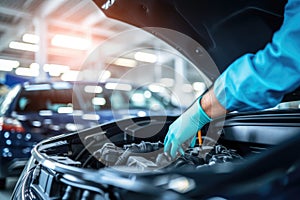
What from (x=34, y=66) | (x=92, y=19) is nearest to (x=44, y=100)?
(x=92, y=19)

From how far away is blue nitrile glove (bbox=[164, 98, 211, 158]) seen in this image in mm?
1086

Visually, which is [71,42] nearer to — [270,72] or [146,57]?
[146,57]

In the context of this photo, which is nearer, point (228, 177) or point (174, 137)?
point (228, 177)

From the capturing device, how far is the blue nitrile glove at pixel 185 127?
109cm

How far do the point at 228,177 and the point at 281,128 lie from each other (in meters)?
0.91

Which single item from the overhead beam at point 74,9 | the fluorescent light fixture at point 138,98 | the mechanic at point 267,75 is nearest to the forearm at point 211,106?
the mechanic at point 267,75

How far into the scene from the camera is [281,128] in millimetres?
1260

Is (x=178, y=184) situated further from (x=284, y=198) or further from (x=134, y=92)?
(x=134, y=92)

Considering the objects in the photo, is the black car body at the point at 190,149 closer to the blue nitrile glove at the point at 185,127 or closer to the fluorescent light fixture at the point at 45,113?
the blue nitrile glove at the point at 185,127

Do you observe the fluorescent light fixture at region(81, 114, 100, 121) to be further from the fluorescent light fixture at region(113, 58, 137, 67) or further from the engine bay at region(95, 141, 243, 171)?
the fluorescent light fixture at region(113, 58, 137, 67)

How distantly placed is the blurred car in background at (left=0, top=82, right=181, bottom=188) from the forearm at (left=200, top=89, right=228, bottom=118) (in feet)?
7.34

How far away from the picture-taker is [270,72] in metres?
0.74

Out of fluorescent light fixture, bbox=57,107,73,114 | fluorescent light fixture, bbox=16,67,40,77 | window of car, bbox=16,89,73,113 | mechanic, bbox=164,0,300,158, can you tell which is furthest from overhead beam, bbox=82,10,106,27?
mechanic, bbox=164,0,300,158

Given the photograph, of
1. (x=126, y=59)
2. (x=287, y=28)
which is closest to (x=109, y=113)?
(x=287, y=28)
